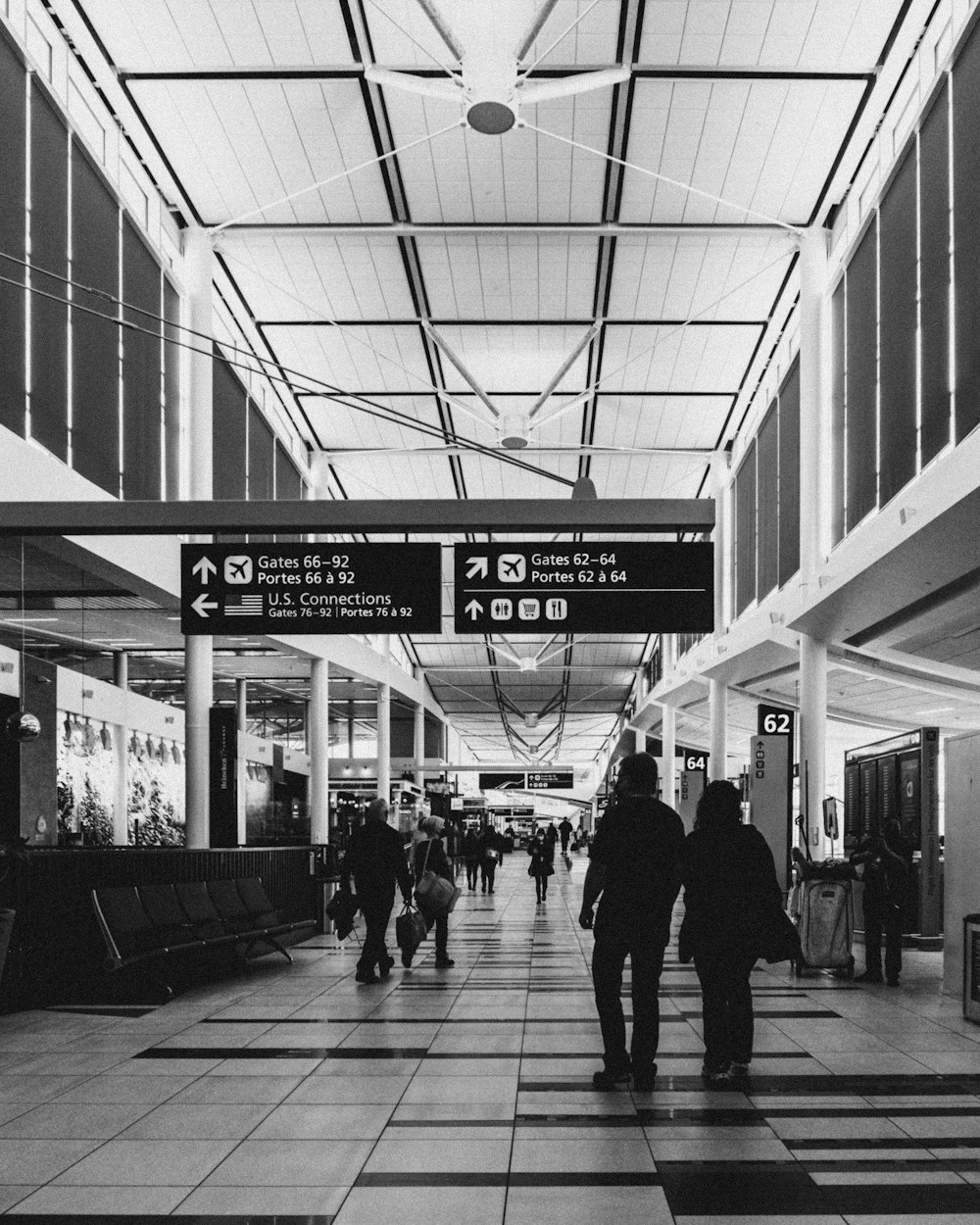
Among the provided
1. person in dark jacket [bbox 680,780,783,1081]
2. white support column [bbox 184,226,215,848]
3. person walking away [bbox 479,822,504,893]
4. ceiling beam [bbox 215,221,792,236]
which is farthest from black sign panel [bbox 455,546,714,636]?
person walking away [bbox 479,822,504,893]

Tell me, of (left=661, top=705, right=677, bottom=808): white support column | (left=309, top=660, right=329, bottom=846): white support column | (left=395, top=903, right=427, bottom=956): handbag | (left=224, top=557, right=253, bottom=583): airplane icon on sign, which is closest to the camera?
(left=224, top=557, right=253, bottom=583): airplane icon on sign

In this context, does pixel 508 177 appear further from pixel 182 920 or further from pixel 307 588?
pixel 182 920

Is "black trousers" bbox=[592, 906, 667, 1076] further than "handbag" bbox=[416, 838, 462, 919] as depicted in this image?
No

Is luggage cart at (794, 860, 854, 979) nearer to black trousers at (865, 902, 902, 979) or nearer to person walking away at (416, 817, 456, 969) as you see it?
black trousers at (865, 902, 902, 979)

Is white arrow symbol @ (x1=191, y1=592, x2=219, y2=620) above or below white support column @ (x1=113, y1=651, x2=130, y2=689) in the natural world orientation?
above

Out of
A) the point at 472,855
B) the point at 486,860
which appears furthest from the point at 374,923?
the point at 472,855

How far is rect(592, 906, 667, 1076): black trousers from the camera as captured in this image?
21.9 feet

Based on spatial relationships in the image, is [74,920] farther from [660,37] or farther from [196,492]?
[660,37]

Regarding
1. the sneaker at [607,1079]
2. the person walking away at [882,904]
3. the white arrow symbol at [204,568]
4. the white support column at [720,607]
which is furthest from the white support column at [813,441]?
the sneaker at [607,1079]

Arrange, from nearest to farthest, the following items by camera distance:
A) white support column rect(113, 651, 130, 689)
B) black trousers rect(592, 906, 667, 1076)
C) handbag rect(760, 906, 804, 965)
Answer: black trousers rect(592, 906, 667, 1076) → handbag rect(760, 906, 804, 965) → white support column rect(113, 651, 130, 689)

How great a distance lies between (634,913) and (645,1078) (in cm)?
88

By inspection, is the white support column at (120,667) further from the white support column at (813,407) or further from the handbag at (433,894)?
the handbag at (433,894)

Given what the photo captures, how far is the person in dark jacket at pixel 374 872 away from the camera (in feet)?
37.3

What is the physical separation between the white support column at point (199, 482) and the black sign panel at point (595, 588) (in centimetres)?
669
